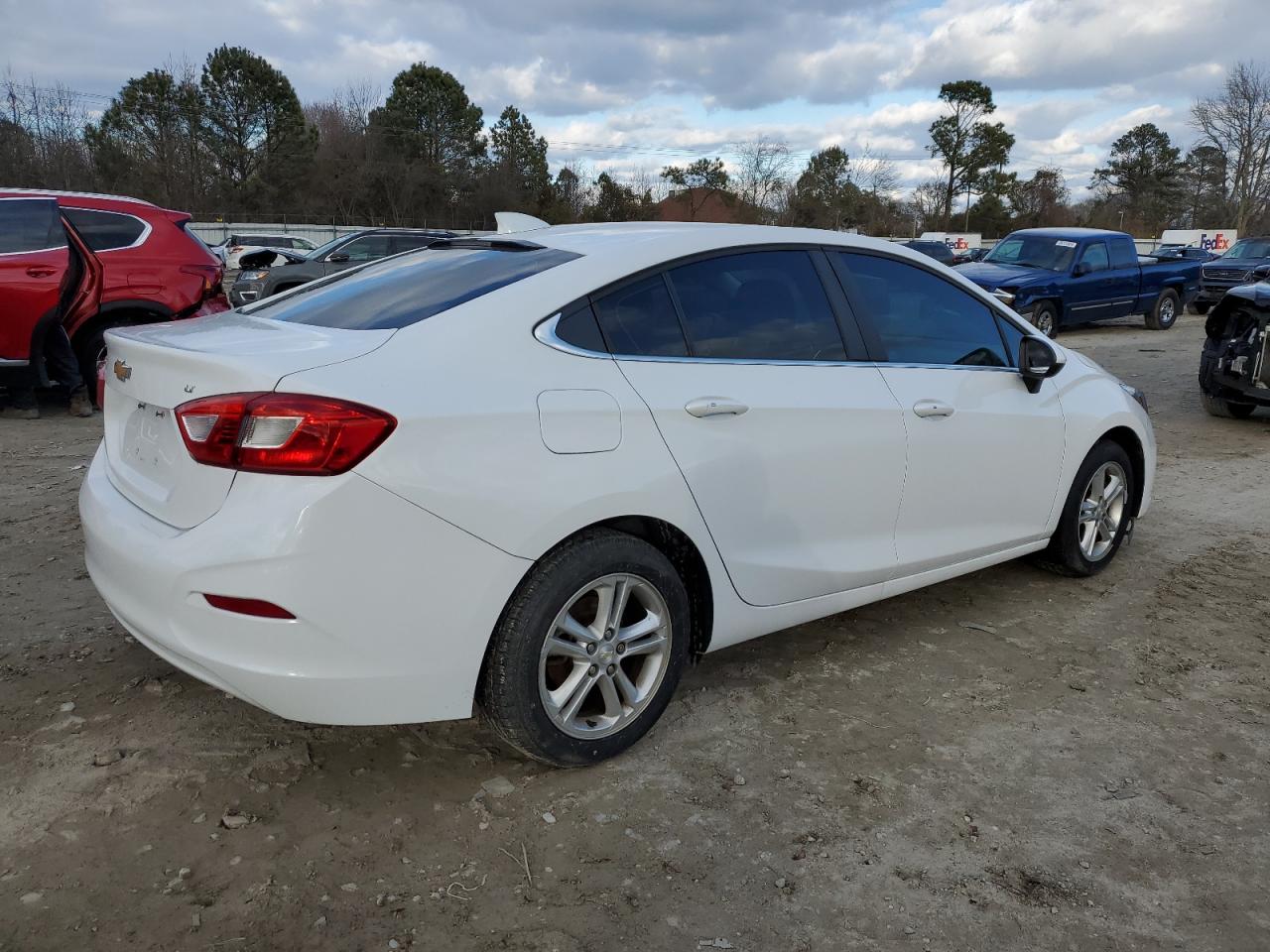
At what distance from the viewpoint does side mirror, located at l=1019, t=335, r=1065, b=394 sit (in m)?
3.98

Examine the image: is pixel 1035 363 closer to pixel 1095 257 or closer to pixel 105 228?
pixel 105 228

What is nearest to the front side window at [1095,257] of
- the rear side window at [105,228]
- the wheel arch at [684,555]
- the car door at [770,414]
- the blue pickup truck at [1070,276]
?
the blue pickup truck at [1070,276]

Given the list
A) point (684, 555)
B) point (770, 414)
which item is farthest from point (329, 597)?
point (770, 414)

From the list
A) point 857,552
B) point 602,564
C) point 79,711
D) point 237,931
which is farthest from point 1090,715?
point 79,711

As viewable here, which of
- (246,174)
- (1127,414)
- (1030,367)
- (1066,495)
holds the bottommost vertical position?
(1066,495)

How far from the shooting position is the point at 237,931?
2189 millimetres

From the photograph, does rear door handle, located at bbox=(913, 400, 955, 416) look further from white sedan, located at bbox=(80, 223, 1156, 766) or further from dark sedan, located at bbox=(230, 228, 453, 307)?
dark sedan, located at bbox=(230, 228, 453, 307)

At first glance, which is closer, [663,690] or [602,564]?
[602,564]

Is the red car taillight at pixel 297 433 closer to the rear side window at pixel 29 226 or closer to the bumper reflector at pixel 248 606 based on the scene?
the bumper reflector at pixel 248 606

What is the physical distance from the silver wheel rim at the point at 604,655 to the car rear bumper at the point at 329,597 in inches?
10.7

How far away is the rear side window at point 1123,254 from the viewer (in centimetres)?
1573

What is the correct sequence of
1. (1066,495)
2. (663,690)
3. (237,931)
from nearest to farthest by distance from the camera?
(237,931)
(663,690)
(1066,495)

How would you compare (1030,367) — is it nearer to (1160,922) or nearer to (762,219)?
(1160,922)

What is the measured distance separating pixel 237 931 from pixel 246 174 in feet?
190
